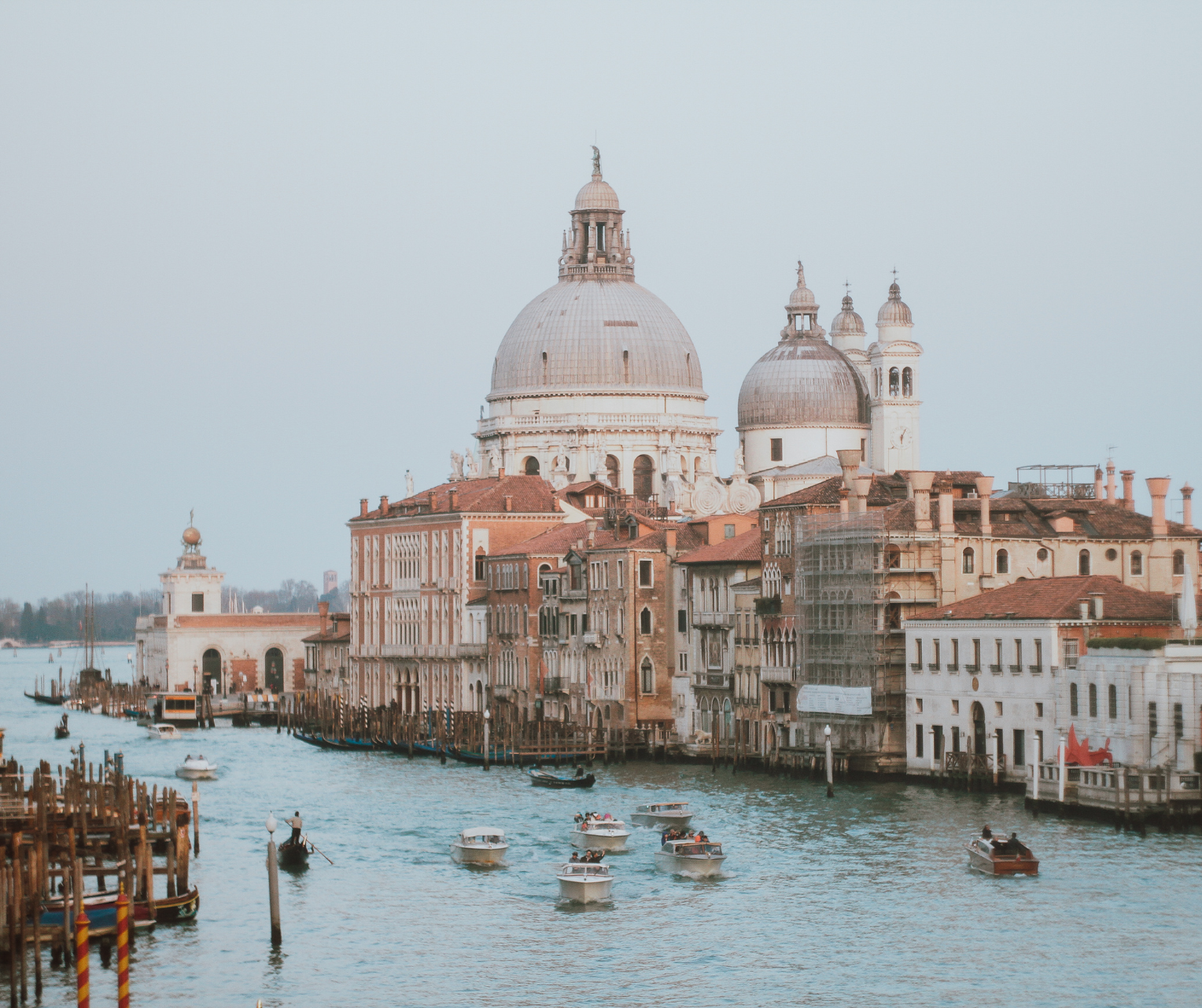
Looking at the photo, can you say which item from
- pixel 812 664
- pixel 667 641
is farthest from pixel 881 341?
pixel 812 664

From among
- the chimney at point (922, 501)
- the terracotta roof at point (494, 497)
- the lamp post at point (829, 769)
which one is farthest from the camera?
the terracotta roof at point (494, 497)

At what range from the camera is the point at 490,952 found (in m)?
36.8

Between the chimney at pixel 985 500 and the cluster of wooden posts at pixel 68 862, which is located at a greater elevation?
the chimney at pixel 985 500

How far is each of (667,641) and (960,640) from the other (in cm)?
1660

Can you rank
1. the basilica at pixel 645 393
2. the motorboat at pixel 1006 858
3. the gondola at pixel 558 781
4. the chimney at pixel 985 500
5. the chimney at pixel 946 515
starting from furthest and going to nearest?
the basilica at pixel 645 393, the gondola at pixel 558 781, the chimney at pixel 985 500, the chimney at pixel 946 515, the motorboat at pixel 1006 858

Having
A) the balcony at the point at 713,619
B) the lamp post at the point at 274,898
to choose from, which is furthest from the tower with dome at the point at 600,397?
the lamp post at the point at 274,898

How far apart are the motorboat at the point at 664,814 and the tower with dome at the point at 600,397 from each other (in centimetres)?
4781

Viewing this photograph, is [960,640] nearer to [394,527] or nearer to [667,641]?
[667,641]

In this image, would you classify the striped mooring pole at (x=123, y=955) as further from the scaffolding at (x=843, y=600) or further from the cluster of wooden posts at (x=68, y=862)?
the scaffolding at (x=843, y=600)

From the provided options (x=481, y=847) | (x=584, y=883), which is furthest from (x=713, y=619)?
(x=584, y=883)

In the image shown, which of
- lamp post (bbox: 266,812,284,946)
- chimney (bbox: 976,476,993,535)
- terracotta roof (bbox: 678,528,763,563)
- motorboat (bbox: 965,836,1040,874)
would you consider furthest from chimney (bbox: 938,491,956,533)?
lamp post (bbox: 266,812,284,946)

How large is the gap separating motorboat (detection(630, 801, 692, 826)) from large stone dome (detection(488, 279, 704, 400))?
4956 cm

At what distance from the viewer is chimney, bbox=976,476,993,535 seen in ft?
194

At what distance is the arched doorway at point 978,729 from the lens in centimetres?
5425
